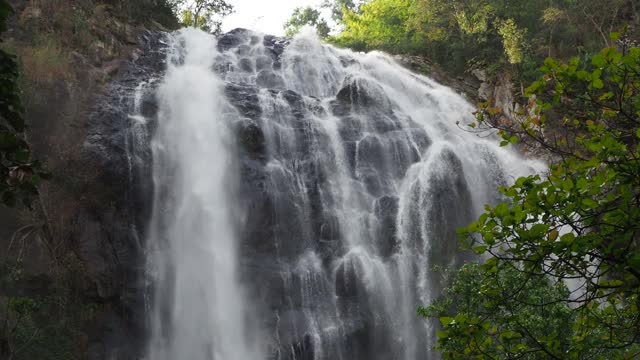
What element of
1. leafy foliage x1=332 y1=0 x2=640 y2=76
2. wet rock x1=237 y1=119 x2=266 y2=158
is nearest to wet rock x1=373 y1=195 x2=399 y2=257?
wet rock x1=237 y1=119 x2=266 y2=158

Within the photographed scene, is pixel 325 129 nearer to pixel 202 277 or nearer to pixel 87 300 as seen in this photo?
pixel 202 277

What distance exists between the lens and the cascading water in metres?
14.5

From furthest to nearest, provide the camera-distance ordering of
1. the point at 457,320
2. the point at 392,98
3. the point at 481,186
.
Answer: the point at 392,98 < the point at 481,186 < the point at 457,320

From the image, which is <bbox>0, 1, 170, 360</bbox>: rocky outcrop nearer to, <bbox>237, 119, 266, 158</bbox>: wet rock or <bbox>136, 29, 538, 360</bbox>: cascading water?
<bbox>136, 29, 538, 360</bbox>: cascading water

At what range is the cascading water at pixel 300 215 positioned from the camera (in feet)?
47.5

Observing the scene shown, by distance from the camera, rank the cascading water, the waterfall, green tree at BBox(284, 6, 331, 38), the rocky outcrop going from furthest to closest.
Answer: green tree at BBox(284, 6, 331, 38) → the cascading water → the waterfall → the rocky outcrop

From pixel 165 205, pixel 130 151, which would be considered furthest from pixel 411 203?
pixel 130 151

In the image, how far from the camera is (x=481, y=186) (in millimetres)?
18859

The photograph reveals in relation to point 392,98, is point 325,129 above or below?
below

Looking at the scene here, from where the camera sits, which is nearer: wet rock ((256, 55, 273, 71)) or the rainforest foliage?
the rainforest foliage

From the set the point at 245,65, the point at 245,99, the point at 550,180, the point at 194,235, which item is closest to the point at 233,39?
the point at 245,65

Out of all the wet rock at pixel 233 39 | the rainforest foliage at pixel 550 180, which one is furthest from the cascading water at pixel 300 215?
the wet rock at pixel 233 39

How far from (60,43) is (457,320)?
17.3 meters

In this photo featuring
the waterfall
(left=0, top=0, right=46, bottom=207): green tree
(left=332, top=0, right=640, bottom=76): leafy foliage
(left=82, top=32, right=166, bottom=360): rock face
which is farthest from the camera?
(left=332, top=0, right=640, bottom=76): leafy foliage
